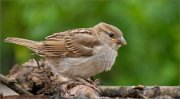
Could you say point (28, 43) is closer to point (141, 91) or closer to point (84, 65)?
point (84, 65)

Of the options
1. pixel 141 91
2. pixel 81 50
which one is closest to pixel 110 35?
pixel 81 50

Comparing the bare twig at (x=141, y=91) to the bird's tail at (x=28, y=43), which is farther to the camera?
the bird's tail at (x=28, y=43)

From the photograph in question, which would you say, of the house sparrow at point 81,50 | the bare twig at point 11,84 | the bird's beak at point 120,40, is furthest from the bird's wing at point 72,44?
the bare twig at point 11,84

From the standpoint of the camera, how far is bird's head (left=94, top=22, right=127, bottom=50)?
5754 millimetres

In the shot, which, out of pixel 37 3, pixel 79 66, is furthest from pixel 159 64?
pixel 79 66

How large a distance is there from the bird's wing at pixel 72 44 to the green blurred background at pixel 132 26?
1456 mm

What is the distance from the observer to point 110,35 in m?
5.84

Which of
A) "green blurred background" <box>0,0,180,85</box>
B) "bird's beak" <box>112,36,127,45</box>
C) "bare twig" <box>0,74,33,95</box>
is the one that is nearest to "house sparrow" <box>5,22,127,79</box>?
"bird's beak" <box>112,36,127,45</box>

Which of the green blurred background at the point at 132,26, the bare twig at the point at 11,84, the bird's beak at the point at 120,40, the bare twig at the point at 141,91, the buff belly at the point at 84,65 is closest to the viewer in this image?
the bare twig at the point at 141,91

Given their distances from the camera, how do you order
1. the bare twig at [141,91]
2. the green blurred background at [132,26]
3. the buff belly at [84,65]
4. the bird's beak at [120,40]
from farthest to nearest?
the green blurred background at [132,26]
the bird's beak at [120,40]
the buff belly at [84,65]
the bare twig at [141,91]

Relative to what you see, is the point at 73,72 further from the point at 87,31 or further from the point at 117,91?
the point at 117,91

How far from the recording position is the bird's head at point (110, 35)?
5.75 meters

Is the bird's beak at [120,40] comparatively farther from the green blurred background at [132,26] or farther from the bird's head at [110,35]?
the green blurred background at [132,26]

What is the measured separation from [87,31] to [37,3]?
209cm
